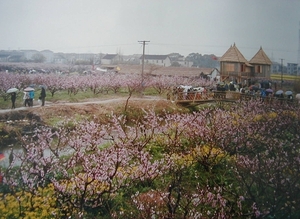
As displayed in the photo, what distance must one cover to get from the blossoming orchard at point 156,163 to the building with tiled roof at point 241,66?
0.76ft

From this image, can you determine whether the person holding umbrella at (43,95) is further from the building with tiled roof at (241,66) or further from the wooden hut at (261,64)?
the wooden hut at (261,64)

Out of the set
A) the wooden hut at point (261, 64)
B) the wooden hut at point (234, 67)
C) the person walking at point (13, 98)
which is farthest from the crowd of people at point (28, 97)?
the wooden hut at point (261, 64)

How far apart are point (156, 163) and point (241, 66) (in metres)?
1.22

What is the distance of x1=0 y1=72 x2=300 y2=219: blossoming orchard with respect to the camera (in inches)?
92.4

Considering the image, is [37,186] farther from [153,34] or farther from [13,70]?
[153,34]

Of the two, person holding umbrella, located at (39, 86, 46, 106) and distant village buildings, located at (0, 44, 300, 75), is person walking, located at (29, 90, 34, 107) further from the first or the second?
distant village buildings, located at (0, 44, 300, 75)

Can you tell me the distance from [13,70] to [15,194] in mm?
992

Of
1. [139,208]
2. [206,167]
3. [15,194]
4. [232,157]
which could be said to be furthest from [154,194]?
[15,194]

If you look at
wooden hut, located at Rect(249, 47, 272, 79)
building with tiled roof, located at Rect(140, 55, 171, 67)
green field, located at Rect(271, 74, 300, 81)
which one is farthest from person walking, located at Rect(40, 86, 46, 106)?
green field, located at Rect(271, 74, 300, 81)

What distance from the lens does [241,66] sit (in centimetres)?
305

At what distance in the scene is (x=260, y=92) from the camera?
3.08 meters

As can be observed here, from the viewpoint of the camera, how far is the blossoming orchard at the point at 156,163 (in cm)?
235

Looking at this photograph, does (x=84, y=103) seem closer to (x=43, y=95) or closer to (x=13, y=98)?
(x=43, y=95)

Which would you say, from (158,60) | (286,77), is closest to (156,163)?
(158,60)
